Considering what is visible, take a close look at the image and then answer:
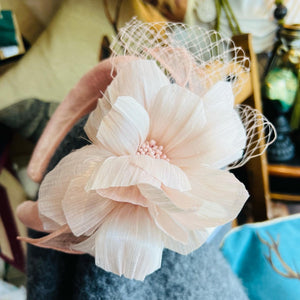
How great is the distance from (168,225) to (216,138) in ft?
0.23

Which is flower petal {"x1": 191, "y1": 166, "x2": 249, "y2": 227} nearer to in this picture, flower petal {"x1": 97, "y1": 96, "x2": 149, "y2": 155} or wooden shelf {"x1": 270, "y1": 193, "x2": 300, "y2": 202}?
flower petal {"x1": 97, "y1": 96, "x2": 149, "y2": 155}

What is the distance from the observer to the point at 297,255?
17.3 inches

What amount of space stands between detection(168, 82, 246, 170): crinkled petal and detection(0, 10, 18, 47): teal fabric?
670 mm

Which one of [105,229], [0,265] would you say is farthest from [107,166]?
[0,265]

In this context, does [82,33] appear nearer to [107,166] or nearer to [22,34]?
[22,34]

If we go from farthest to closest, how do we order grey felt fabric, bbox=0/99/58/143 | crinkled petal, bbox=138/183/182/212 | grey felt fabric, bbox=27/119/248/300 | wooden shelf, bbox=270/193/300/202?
wooden shelf, bbox=270/193/300/202 < grey felt fabric, bbox=0/99/58/143 < grey felt fabric, bbox=27/119/248/300 < crinkled petal, bbox=138/183/182/212

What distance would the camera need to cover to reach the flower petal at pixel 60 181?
21 cm

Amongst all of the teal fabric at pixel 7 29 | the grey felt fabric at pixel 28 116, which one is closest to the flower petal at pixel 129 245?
the grey felt fabric at pixel 28 116

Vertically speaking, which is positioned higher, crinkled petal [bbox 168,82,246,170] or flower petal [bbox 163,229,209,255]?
crinkled petal [bbox 168,82,246,170]

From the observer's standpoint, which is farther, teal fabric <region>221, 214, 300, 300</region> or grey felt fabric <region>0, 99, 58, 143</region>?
grey felt fabric <region>0, 99, 58, 143</region>

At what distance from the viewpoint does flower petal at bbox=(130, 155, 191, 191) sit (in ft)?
0.59

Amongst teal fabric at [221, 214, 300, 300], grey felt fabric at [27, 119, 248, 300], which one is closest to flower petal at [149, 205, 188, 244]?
grey felt fabric at [27, 119, 248, 300]

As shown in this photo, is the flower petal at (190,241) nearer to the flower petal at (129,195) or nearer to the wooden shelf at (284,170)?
the flower petal at (129,195)

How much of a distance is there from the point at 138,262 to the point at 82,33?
24.1 inches
